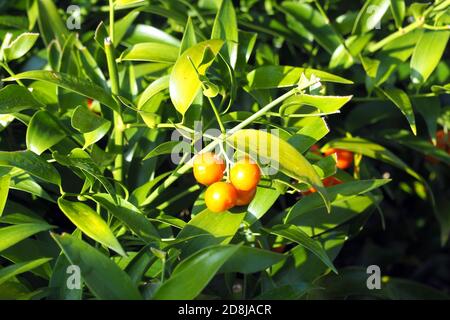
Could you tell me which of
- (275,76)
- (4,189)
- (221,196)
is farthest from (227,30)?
(4,189)

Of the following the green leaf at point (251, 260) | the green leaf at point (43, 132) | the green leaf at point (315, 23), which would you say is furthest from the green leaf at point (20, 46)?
the green leaf at point (315, 23)

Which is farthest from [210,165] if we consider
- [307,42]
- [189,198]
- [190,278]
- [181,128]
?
[307,42]

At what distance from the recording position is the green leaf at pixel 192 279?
2.81 feet

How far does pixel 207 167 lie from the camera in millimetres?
1001

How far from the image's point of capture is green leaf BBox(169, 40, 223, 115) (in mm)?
1022

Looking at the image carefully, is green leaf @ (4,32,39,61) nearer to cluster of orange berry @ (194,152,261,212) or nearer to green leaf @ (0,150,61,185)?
green leaf @ (0,150,61,185)

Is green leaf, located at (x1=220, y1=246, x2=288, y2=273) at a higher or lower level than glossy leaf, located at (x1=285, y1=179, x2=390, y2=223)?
lower

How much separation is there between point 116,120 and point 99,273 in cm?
35

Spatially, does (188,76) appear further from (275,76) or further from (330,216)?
(330,216)

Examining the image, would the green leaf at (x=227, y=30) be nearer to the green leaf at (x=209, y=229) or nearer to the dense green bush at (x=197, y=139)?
the dense green bush at (x=197, y=139)

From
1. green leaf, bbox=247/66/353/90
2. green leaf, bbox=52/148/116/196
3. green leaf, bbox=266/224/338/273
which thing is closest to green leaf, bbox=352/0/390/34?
green leaf, bbox=247/66/353/90

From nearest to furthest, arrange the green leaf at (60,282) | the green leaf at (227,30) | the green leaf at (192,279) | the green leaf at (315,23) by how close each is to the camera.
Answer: the green leaf at (192,279), the green leaf at (60,282), the green leaf at (227,30), the green leaf at (315,23)

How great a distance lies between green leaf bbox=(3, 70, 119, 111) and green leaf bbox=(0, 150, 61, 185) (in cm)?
11
